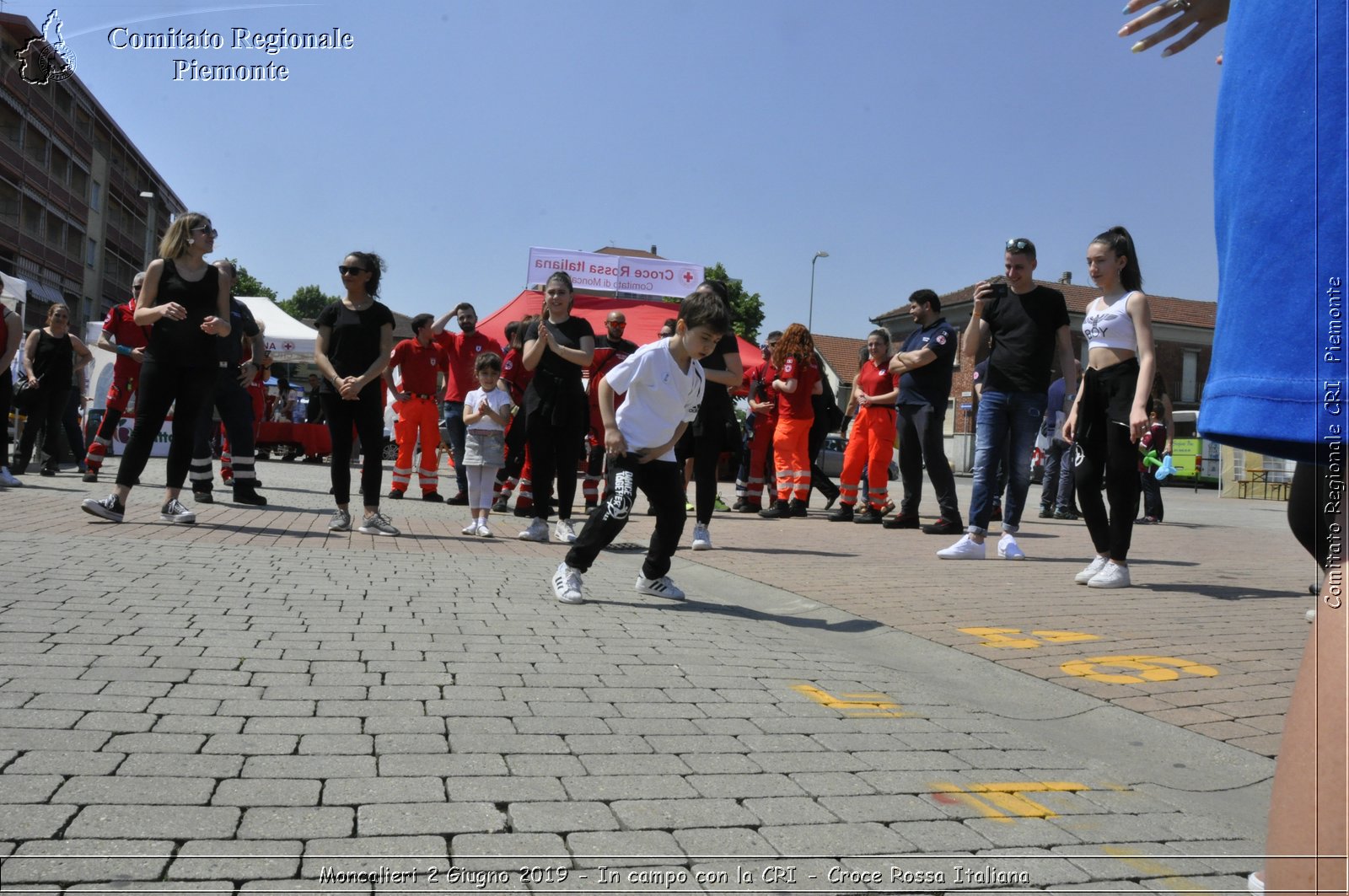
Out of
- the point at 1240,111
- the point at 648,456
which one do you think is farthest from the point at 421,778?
the point at 648,456

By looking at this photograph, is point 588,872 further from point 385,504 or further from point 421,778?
point 385,504

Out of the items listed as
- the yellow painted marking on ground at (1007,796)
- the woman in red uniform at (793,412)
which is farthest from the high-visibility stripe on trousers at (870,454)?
the yellow painted marking on ground at (1007,796)

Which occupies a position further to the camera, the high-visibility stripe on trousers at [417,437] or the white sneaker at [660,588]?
the high-visibility stripe on trousers at [417,437]

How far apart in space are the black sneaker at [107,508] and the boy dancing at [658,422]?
379 centimetres

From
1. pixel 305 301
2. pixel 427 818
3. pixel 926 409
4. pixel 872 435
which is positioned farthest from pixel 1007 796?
pixel 305 301

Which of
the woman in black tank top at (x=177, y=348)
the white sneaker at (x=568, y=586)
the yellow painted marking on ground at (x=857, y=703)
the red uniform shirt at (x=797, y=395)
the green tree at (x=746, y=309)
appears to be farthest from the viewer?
the green tree at (x=746, y=309)

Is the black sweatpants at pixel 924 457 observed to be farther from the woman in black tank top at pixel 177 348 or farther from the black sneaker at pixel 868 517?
the woman in black tank top at pixel 177 348

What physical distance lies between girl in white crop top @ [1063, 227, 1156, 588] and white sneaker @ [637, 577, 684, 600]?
259 centimetres

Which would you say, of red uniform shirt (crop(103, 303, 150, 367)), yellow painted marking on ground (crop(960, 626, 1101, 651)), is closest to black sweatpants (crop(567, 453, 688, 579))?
yellow painted marking on ground (crop(960, 626, 1101, 651))

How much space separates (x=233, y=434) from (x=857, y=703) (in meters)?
8.00

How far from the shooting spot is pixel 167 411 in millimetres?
7840

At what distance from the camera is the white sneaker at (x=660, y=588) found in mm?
5883

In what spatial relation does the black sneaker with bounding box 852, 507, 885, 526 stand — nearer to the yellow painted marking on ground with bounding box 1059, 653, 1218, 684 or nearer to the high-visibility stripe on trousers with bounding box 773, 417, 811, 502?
the high-visibility stripe on trousers with bounding box 773, 417, 811, 502

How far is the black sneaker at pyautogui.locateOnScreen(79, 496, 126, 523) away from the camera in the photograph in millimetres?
7598
